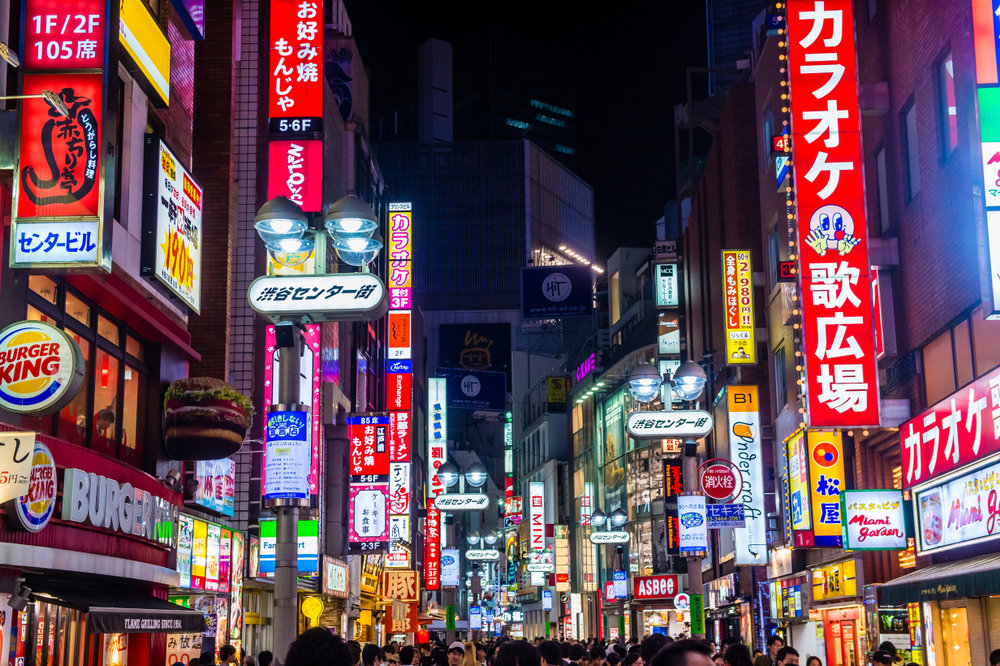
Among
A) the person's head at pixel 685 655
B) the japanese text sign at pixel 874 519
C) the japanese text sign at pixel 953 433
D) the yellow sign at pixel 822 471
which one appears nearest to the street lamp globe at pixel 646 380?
the japanese text sign at pixel 874 519

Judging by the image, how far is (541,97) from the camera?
183 metres

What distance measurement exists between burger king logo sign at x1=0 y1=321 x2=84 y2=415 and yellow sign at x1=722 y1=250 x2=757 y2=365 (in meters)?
28.0

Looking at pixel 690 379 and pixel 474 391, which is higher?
pixel 474 391

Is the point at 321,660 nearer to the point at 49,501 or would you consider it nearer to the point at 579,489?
the point at 49,501

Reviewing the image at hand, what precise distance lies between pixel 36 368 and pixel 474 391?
319ft

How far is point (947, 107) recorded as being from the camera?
763 inches

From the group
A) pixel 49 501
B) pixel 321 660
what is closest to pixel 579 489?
pixel 49 501

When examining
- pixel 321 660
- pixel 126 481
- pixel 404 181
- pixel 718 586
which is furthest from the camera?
pixel 404 181

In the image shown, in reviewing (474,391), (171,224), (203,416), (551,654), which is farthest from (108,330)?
(474,391)

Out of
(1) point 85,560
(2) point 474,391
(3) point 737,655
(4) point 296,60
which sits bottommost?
(3) point 737,655

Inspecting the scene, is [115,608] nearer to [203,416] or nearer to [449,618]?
[203,416]

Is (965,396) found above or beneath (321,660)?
above

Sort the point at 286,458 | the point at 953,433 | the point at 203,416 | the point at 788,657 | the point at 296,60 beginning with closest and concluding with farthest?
1. the point at 286,458
2. the point at 788,657
3. the point at 953,433
4. the point at 203,416
5. the point at 296,60

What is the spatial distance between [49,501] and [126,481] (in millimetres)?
3356
